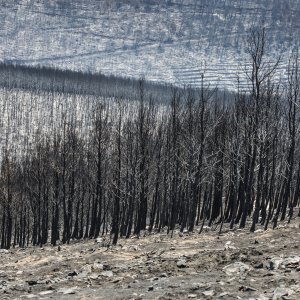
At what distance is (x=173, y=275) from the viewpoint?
1566 cm

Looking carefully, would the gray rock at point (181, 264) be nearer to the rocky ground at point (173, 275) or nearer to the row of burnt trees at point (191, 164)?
the rocky ground at point (173, 275)

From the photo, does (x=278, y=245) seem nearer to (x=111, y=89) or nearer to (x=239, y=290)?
(x=239, y=290)

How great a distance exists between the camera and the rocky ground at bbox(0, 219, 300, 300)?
43.0ft

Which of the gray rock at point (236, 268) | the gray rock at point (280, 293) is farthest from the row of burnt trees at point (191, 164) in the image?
the gray rock at point (280, 293)

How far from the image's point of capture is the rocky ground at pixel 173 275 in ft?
43.0

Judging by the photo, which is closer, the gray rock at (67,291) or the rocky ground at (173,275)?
the rocky ground at (173,275)

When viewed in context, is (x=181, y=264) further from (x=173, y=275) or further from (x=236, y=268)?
(x=236, y=268)

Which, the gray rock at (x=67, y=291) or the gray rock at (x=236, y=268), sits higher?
the gray rock at (x=236, y=268)

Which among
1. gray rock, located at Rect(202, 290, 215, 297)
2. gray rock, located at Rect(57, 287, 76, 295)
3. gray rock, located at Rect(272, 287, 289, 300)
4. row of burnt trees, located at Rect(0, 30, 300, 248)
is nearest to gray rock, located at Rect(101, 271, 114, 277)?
gray rock, located at Rect(57, 287, 76, 295)

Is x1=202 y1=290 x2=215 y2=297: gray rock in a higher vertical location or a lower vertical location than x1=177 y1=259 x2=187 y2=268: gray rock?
higher

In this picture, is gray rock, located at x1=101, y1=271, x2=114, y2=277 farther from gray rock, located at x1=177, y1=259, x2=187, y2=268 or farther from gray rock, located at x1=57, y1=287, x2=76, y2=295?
gray rock, located at x1=177, y1=259, x2=187, y2=268

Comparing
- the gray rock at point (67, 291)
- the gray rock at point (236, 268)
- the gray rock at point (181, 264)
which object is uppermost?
the gray rock at point (236, 268)

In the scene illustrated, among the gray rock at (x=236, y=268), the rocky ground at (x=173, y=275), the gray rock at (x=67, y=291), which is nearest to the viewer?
the rocky ground at (x=173, y=275)

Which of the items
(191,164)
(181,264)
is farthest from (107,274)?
(191,164)
